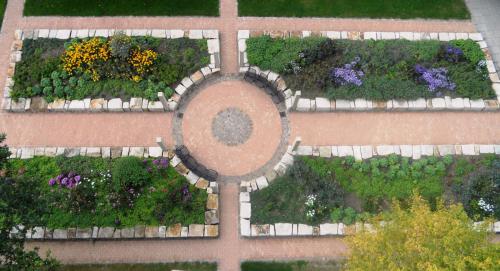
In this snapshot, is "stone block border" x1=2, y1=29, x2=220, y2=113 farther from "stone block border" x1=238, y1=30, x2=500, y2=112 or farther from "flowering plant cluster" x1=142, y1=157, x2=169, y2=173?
"flowering plant cluster" x1=142, y1=157, x2=169, y2=173

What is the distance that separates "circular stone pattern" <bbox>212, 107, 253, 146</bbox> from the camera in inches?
886

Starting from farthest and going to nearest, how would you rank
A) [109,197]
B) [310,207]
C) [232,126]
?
[232,126]
[310,207]
[109,197]

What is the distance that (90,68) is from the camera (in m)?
22.6

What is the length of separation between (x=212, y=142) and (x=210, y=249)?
5.05 meters

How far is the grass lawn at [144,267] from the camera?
19891mm

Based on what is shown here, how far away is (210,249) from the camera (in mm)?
20484

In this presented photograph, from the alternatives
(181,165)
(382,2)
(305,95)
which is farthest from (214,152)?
(382,2)

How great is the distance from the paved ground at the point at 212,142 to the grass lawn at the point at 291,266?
12.8 inches

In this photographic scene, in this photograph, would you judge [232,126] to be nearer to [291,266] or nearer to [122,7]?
[291,266]

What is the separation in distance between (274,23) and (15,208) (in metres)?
15.4

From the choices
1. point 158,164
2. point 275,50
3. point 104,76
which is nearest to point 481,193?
point 275,50

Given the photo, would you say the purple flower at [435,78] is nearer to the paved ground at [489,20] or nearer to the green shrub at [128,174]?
the paved ground at [489,20]

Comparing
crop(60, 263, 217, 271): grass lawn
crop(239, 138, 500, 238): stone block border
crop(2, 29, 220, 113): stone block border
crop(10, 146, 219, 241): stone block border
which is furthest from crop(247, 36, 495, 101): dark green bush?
crop(60, 263, 217, 271): grass lawn

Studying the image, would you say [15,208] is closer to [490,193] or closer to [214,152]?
[214,152]
